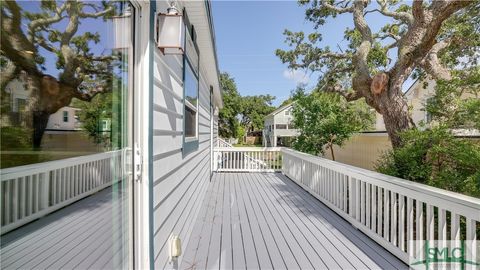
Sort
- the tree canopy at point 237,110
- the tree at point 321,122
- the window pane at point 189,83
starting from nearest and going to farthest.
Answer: the window pane at point 189,83 < the tree at point 321,122 < the tree canopy at point 237,110

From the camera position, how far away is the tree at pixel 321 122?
23.2 feet

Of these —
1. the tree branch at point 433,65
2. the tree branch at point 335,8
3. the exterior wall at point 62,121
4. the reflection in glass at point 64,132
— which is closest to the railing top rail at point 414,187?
the reflection in glass at point 64,132

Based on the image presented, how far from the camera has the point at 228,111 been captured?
29.4 meters

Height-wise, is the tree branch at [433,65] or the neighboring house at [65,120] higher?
the tree branch at [433,65]

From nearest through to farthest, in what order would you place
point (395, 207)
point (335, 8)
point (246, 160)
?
point (395, 207), point (335, 8), point (246, 160)

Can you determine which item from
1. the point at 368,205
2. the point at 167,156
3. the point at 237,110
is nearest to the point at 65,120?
the point at 167,156

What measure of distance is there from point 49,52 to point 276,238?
2953mm

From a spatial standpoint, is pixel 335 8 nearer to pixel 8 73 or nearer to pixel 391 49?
pixel 391 49

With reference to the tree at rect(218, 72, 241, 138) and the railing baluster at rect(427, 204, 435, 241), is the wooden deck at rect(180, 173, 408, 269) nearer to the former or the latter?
the railing baluster at rect(427, 204, 435, 241)

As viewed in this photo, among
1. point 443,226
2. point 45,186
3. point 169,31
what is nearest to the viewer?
point 45,186

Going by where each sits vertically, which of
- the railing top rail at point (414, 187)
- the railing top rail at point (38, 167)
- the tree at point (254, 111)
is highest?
the tree at point (254, 111)

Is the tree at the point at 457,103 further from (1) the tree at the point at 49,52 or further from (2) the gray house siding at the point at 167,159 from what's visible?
(1) the tree at the point at 49,52

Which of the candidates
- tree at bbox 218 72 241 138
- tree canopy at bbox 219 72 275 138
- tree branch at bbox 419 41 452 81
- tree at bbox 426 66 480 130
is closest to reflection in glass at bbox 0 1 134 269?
tree at bbox 426 66 480 130

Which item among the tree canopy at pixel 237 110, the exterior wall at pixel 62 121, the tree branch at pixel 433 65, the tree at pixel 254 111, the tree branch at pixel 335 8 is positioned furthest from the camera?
the tree at pixel 254 111
